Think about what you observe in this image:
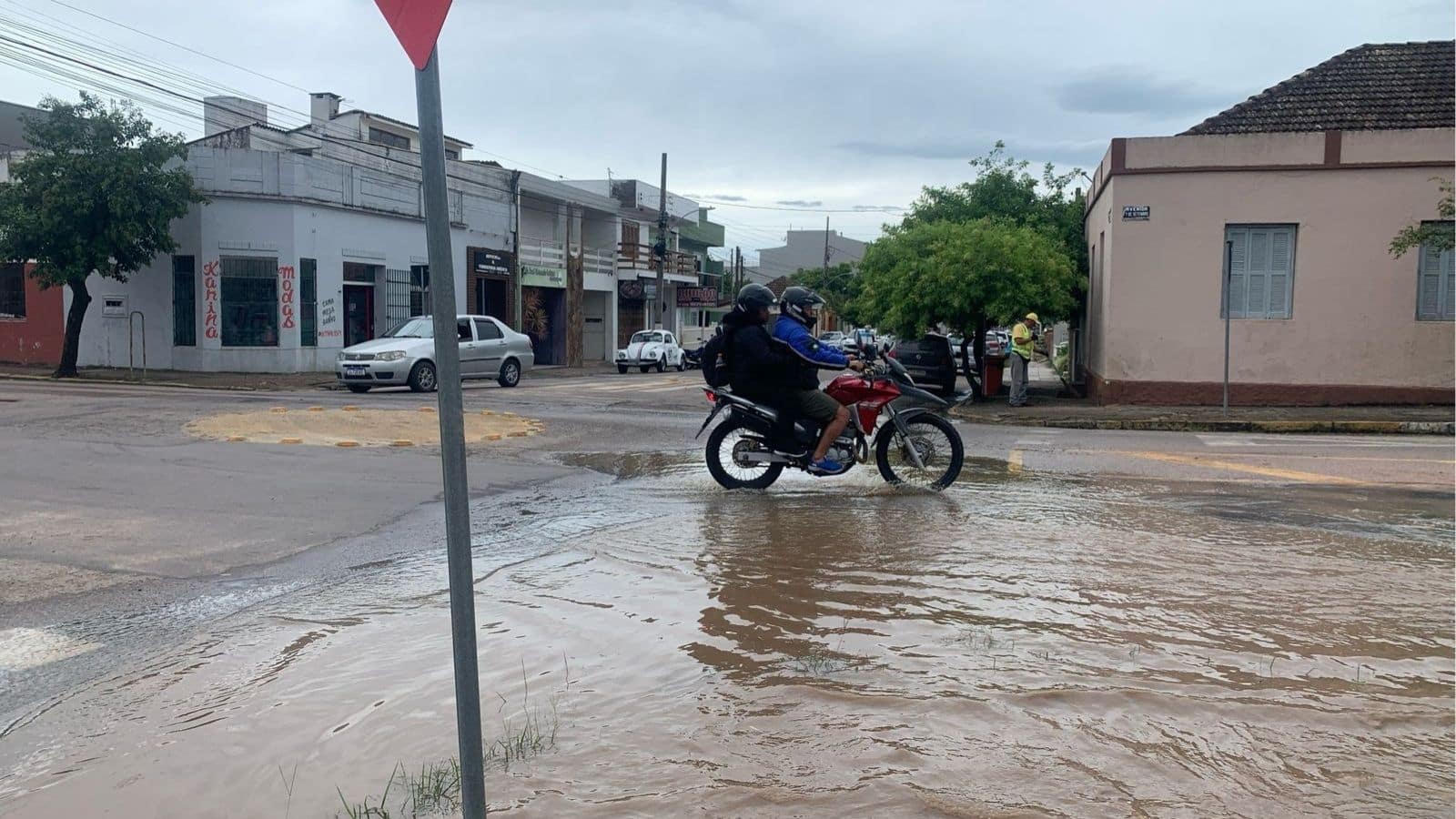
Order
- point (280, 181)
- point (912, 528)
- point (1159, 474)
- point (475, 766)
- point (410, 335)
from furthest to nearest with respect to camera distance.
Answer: point (280, 181) → point (410, 335) → point (1159, 474) → point (912, 528) → point (475, 766)

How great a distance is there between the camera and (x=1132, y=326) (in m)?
18.8

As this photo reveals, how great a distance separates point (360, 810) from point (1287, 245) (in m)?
18.3

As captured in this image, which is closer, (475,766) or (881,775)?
(475,766)

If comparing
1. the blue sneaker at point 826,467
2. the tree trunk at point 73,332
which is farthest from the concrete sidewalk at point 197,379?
the blue sneaker at point 826,467

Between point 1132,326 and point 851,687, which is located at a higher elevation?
point 1132,326

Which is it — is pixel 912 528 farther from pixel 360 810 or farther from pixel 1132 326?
pixel 1132 326

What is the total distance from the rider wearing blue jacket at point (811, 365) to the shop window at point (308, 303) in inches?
827

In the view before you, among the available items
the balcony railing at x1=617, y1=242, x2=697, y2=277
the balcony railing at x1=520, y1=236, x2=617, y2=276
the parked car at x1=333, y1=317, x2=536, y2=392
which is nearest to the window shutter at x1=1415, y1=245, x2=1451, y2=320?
the parked car at x1=333, y1=317, x2=536, y2=392

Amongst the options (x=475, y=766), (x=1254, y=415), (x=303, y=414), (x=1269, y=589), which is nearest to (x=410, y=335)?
(x=303, y=414)

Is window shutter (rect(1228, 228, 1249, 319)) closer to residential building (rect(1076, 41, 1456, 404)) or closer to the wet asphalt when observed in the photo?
residential building (rect(1076, 41, 1456, 404))

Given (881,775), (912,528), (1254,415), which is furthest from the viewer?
(1254,415)

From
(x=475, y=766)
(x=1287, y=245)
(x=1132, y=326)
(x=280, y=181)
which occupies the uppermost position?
(x=280, y=181)

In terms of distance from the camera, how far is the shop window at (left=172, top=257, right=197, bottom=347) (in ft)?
88.1

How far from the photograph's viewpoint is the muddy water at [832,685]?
3561mm
